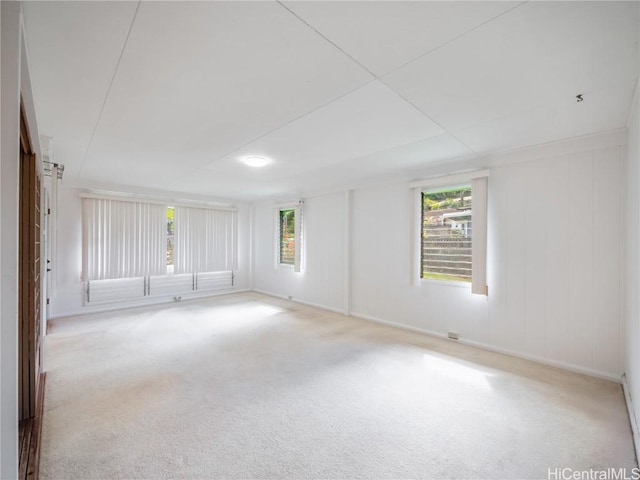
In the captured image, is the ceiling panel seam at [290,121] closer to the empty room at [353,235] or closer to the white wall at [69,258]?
the empty room at [353,235]

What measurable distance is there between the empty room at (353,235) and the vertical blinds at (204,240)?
132 centimetres

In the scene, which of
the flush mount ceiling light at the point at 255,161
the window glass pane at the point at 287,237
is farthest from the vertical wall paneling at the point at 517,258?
the window glass pane at the point at 287,237

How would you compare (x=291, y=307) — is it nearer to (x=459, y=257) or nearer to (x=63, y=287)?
(x=459, y=257)

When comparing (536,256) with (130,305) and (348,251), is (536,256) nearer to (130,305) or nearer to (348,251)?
(348,251)

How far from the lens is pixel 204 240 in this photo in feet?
21.0

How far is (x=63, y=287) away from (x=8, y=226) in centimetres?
495

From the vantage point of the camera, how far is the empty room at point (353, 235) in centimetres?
140

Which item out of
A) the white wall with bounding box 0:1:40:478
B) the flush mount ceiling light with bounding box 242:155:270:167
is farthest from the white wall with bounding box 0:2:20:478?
the flush mount ceiling light with bounding box 242:155:270:167

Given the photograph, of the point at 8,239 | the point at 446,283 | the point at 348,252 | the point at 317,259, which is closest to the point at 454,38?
the point at 8,239

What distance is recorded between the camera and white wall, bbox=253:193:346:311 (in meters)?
5.18

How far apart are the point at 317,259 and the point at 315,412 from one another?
3.60 metres

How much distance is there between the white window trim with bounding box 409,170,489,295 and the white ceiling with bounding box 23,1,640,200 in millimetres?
462

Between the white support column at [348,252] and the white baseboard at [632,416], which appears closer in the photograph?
the white baseboard at [632,416]

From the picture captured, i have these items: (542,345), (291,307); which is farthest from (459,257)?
(291,307)
